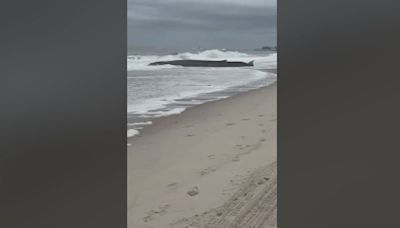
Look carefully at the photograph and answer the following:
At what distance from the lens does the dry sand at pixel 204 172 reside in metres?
1.89

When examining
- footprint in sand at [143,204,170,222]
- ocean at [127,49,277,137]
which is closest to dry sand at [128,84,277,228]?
footprint in sand at [143,204,170,222]

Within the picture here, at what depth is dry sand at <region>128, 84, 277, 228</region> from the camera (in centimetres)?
189

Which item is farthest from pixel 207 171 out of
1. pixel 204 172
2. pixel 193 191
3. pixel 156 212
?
pixel 156 212

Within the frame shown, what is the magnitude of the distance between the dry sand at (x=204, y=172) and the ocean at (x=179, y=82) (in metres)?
0.28

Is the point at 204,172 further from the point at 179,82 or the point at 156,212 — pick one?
the point at 179,82

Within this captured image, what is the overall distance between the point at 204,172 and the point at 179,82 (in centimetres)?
356

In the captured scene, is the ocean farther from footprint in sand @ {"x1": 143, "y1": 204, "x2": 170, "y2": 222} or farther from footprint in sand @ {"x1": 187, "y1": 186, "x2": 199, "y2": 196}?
footprint in sand @ {"x1": 143, "y1": 204, "x2": 170, "y2": 222}

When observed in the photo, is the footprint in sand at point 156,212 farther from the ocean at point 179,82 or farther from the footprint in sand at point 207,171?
the ocean at point 179,82

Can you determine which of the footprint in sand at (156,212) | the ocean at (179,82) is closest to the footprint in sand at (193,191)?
the footprint in sand at (156,212)

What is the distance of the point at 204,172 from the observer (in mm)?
2488

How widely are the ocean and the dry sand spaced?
28 cm
